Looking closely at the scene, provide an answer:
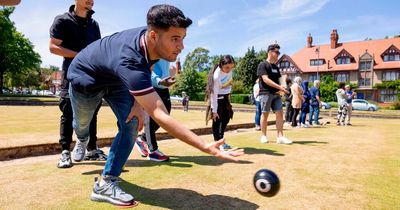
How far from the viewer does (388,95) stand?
6216cm

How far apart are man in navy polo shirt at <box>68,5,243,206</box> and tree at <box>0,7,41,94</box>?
58.2m

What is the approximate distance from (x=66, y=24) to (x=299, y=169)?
422 centimetres

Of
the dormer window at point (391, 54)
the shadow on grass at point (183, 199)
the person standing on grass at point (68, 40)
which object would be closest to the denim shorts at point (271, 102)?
the person standing on grass at point (68, 40)

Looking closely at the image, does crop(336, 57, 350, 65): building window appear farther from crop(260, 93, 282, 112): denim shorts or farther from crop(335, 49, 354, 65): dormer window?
crop(260, 93, 282, 112): denim shorts

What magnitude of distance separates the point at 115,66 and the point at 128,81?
0.99 ft

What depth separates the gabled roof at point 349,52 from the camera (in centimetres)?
6341

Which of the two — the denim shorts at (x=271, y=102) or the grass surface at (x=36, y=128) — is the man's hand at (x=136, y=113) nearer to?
the grass surface at (x=36, y=128)

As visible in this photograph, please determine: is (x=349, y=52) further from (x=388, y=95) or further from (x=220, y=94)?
(x=220, y=94)

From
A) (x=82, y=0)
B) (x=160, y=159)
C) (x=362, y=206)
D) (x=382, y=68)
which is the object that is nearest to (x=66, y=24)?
(x=82, y=0)

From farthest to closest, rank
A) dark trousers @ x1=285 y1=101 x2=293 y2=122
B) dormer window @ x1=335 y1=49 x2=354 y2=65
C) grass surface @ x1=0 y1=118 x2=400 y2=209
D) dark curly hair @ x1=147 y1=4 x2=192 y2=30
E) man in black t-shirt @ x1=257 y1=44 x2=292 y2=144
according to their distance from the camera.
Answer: dormer window @ x1=335 y1=49 x2=354 y2=65, dark trousers @ x1=285 y1=101 x2=293 y2=122, man in black t-shirt @ x1=257 y1=44 x2=292 y2=144, grass surface @ x1=0 y1=118 x2=400 y2=209, dark curly hair @ x1=147 y1=4 x2=192 y2=30

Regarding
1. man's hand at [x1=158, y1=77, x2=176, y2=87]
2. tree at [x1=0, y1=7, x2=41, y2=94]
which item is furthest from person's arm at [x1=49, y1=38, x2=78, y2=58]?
tree at [x1=0, y1=7, x2=41, y2=94]

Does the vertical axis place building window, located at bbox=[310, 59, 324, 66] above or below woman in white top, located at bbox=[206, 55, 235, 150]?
above

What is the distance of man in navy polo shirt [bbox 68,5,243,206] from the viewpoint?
2732 mm

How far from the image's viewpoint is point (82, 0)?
5055mm
